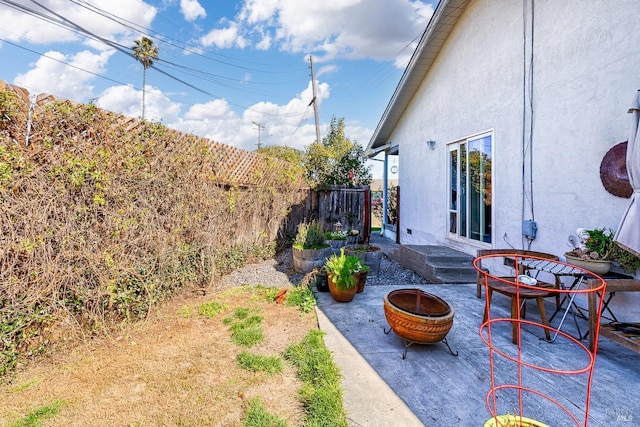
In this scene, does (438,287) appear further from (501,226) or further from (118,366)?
(118,366)

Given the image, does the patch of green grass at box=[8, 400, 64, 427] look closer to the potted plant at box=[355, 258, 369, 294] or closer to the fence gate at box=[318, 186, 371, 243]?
the potted plant at box=[355, 258, 369, 294]

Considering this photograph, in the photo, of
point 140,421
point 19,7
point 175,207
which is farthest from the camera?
point 19,7

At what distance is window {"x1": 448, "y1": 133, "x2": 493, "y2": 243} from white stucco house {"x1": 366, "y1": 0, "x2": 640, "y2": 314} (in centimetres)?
2

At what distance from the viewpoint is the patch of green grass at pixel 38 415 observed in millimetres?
2049

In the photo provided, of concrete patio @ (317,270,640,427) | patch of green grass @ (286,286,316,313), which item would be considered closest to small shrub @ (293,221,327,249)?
patch of green grass @ (286,286,316,313)

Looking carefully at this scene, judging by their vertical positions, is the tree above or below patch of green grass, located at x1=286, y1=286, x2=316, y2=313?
above

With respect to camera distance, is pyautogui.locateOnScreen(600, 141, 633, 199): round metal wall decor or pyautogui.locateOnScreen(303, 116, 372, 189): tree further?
pyautogui.locateOnScreen(303, 116, 372, 189): tree

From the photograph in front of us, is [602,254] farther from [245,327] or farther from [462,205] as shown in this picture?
[245,327]

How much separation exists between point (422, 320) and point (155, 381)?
7.87 feet

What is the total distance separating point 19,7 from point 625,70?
33.8ft

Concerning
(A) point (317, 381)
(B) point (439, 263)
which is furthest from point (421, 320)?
(B) point (439, 263)

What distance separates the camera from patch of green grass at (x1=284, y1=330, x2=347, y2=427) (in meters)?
2.10

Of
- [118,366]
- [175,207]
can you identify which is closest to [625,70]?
[175,207]

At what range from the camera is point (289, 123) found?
20.5 meters
